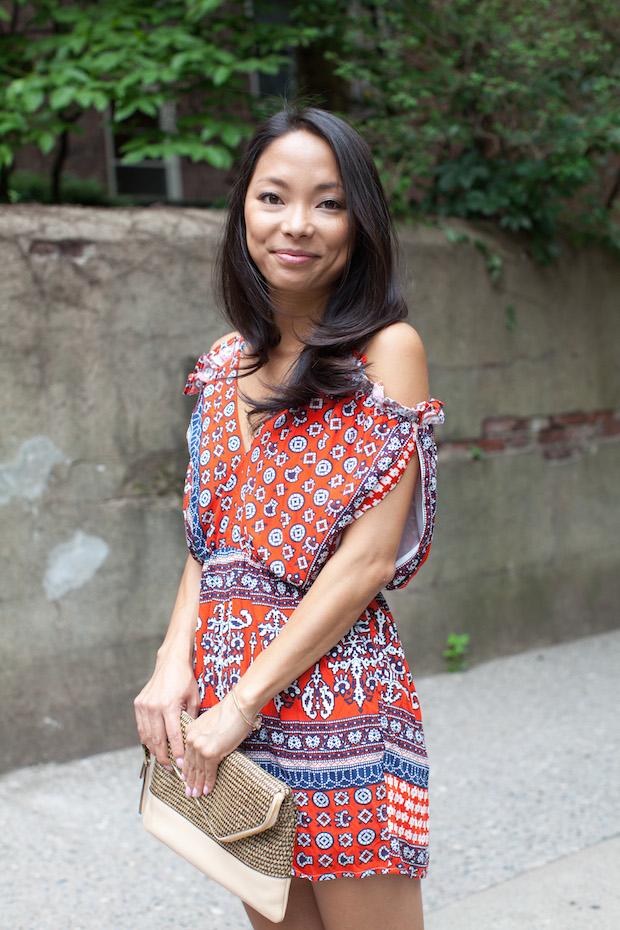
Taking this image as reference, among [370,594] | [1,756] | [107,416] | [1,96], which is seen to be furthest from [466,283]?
[370,594]

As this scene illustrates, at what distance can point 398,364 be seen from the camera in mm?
1532

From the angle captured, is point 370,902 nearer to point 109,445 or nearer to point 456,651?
point 109,445

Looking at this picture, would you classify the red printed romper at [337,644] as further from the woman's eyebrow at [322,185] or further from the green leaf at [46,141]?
the green leaf at [46,141]

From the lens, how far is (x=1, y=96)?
3885 millimetres

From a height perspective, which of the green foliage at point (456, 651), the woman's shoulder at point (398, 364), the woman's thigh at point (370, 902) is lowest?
the green foliage at point (456, 651)

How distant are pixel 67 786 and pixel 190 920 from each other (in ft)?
2.93

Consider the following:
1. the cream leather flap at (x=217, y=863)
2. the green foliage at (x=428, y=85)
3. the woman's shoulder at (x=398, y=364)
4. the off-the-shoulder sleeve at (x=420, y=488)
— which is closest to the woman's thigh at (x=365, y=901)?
the cream leather flap at (x=217, y=863)

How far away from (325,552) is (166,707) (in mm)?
391

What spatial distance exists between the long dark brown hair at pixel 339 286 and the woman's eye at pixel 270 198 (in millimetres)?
89

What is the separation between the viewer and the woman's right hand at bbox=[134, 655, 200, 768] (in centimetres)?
158

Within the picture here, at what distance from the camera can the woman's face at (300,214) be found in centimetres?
153

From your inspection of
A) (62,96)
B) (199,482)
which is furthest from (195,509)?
(62,96)

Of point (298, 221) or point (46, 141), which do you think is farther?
point (46, 141)

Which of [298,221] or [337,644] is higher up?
[298,221]
